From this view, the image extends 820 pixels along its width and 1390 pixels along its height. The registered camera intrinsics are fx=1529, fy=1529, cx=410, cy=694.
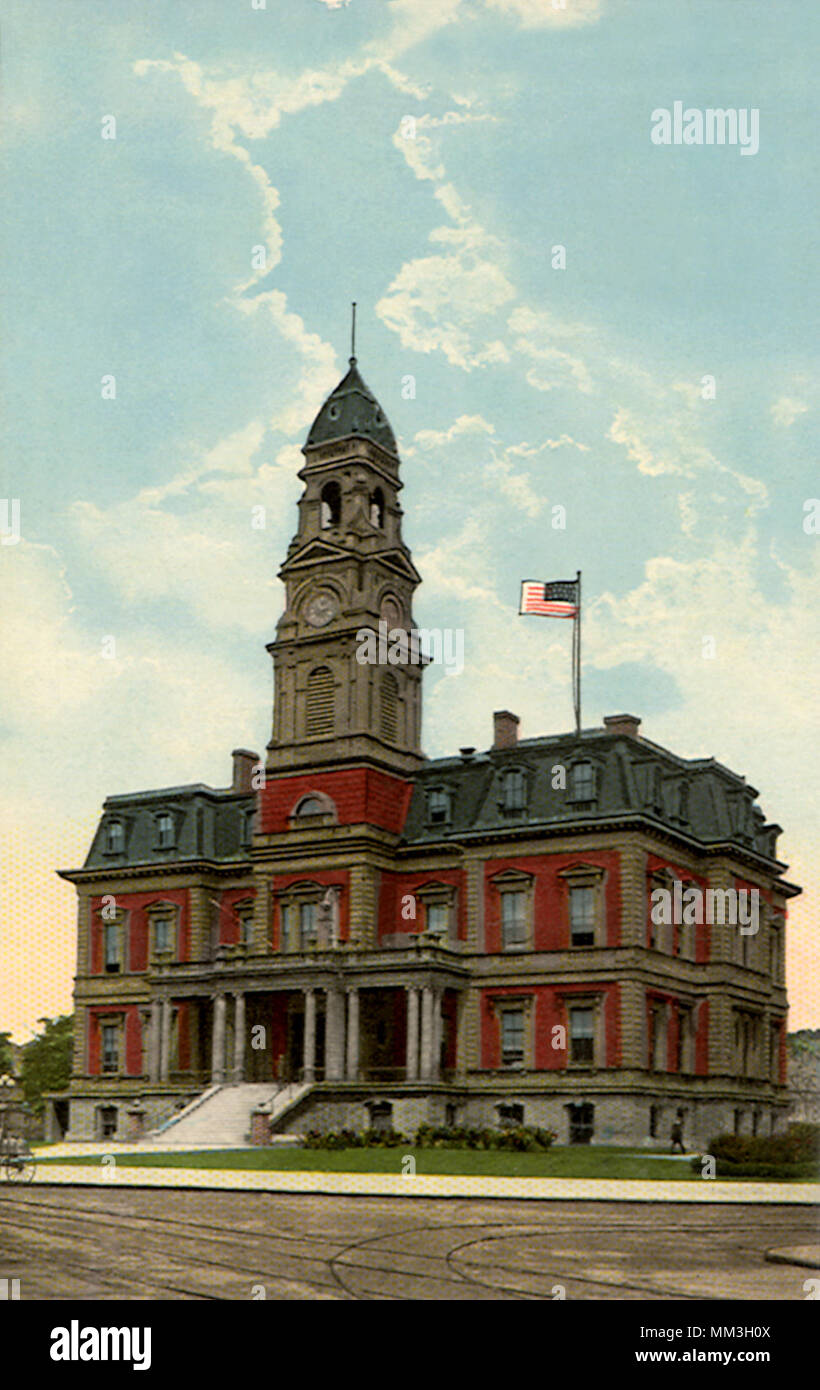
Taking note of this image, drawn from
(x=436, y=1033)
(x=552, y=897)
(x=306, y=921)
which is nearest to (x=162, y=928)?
(x=306, y=921)

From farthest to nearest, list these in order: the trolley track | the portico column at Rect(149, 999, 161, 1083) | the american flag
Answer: the portico column at Rect(149, 999, 161, 1083) < the american flag < the trolley track

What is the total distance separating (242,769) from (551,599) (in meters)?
22.1

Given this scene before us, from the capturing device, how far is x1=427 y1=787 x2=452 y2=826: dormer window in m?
58.4

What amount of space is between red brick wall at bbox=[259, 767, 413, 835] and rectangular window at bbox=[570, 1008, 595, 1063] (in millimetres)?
10626

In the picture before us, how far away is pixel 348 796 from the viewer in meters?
57.5

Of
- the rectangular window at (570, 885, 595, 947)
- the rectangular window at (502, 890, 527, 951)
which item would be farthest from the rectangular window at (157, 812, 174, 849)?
the rectangular window at (570, 885, 595, 947)

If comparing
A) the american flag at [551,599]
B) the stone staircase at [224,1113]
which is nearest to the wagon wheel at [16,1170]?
the stone staircase at [224,1113]

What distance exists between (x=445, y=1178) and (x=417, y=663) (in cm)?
2888

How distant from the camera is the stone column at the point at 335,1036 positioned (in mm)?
52750

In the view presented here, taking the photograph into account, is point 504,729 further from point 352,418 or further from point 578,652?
point 352,418

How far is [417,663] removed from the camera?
2404 inches

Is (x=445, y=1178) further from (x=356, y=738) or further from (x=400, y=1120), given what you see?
(x=356, y=738)

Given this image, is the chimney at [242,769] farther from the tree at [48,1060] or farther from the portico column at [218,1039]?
the tree at [48,1060]

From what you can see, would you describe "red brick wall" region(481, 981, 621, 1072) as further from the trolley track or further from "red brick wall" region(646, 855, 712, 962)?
the trolley track
